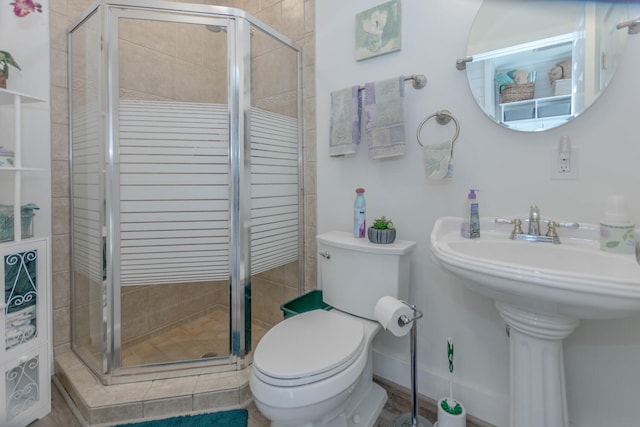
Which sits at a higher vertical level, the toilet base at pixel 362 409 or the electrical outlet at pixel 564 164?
the electrical outlet at pixel 564 164

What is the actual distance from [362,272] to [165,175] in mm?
1057

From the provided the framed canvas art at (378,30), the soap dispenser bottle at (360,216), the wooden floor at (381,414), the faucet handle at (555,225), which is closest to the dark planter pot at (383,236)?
the soap dispenser bottle at (360,216)

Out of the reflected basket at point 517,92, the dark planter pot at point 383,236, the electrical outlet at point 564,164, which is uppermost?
the reflected basket at point 517,92

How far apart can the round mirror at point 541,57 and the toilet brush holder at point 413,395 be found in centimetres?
86

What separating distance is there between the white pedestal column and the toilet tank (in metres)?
0.43

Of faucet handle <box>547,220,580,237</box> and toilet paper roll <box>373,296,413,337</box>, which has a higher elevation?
faucet handle <box>547,220,580,237</box>

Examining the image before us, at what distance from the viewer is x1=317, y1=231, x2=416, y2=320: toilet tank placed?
Answer: 1.31 metres

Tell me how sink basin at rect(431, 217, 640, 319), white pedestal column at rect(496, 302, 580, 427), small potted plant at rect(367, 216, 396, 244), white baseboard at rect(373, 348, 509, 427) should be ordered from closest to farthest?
sink basin at rect(431, 217, 640, 319)
white pedestal column at rect(496, 302, 580, 427)
white baseboard at rect(373, 348, 509, 427)
small potted plant at rect(367, 216, 396, 244)

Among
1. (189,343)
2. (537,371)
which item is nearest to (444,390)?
(537,371)

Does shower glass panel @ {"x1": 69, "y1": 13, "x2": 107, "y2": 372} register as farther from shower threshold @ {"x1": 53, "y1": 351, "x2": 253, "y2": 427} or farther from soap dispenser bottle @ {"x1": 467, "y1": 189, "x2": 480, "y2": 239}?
soap dispenser bottle @ {"x1": 467, "y1": 189, "x2": 480, "y2": 239}

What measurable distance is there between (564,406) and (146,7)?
7.47ft

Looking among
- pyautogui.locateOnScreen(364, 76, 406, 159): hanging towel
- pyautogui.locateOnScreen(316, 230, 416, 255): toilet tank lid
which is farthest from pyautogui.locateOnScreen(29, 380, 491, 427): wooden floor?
pyautogui.locateOnScreen(364, 76, 406, 159): hanging towel

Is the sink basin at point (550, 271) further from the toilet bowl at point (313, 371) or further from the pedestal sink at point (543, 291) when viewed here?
the toilet bowl at point (313, 371)

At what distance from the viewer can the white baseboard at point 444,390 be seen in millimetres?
1259
